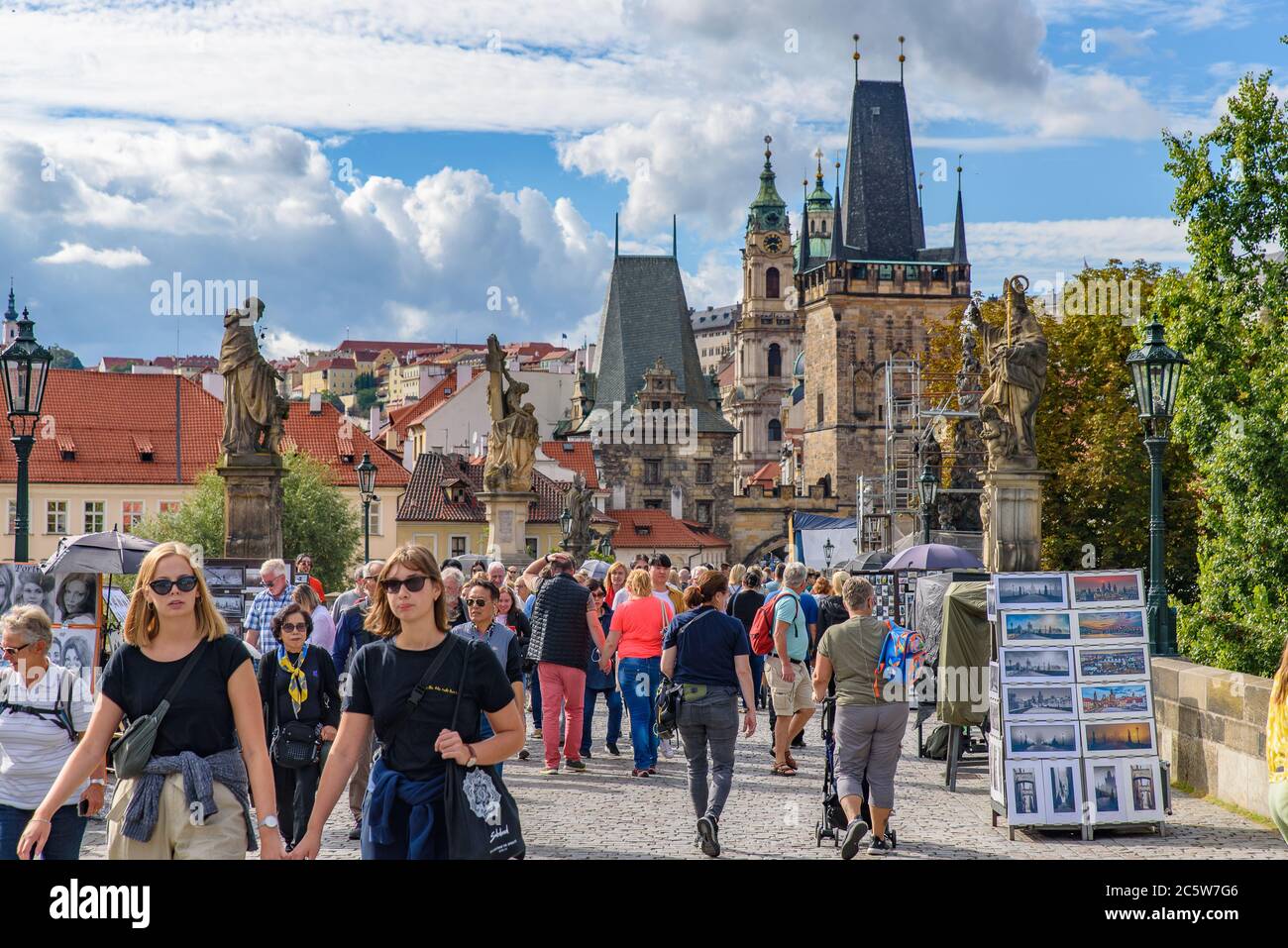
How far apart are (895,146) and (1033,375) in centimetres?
6729

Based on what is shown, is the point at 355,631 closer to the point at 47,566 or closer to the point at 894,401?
the point at 47,566

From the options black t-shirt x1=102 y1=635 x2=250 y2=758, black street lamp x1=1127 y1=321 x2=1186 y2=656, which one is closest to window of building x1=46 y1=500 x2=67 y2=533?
black street lamp x1=1127 y1=321 x2=1186 y2=656

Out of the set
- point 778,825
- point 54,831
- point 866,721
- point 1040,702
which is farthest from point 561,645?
point 54,831

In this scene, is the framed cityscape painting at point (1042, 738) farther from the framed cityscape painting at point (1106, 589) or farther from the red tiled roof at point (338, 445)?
the red tiled roof at point (338, 445)

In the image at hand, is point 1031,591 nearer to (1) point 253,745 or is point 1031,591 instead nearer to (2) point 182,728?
(1) point 253,745

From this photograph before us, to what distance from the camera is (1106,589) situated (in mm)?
10008

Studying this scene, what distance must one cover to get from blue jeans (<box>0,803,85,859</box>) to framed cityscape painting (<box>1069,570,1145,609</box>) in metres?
6.08

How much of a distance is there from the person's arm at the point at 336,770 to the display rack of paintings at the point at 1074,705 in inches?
213

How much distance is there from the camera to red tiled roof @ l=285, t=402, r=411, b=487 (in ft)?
207

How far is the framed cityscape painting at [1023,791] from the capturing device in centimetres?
967

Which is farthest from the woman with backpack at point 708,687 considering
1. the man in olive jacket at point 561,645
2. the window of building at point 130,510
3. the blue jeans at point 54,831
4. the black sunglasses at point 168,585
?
the window of building at point 130,510

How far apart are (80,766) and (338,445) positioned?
59.6 m

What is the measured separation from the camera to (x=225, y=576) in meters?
15.1

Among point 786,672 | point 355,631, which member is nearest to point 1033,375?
point 786,672
